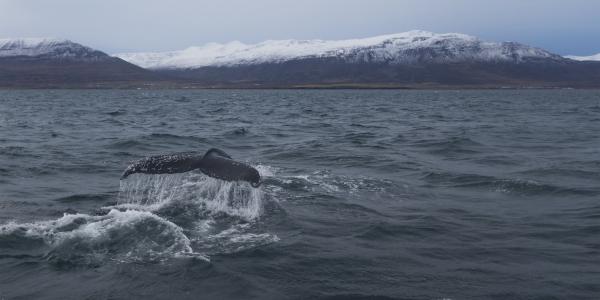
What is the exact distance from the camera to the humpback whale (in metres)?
9.46

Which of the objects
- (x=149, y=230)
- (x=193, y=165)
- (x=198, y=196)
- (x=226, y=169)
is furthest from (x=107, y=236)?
(x=198, y=196)

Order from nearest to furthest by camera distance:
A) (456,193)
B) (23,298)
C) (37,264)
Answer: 1. (23,298)
2. (37,264)
3. (456,193)

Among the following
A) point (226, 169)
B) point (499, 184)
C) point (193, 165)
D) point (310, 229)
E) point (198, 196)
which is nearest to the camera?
point (226, 169)

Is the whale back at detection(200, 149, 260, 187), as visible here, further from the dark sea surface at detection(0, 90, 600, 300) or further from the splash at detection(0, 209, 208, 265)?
the splash at detection(0, 209, 208, 265)

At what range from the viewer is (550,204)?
1240 centimetres

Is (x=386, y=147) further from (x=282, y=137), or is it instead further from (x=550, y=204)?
(x=550, y=204)

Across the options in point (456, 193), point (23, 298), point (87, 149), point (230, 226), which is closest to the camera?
point (23, 298)

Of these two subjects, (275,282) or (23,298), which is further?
(275,282)

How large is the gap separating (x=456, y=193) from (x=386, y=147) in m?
9.49

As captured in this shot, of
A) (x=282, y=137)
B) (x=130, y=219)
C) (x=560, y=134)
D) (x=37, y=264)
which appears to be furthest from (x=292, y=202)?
(x=560, y=134)

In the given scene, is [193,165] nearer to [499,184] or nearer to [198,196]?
[198,196]

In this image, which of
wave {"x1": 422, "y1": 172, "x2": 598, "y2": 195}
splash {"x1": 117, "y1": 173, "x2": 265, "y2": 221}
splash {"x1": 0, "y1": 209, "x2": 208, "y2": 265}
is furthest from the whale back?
wave {"x1": 422, "y1": 172, "x2": 598, "y2": 195}

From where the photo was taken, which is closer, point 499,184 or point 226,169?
point 226,169

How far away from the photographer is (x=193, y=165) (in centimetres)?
988
